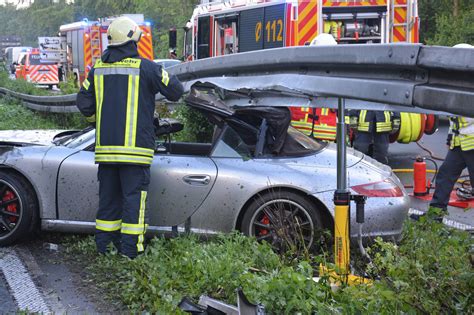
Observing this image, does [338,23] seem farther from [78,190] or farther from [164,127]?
[78,190]

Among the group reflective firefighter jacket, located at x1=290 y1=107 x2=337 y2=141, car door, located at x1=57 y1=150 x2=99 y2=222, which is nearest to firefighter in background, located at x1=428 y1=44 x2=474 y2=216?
reflective firefighter jacket, located at x1=290 y1=107 x2=337 y2=141

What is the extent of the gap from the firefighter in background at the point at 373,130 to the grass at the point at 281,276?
4.04 meters

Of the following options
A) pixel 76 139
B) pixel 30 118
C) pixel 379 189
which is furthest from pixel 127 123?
pixel 30 118

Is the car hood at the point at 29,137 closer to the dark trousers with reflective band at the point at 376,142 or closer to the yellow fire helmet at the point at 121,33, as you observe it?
the yellow fire helmet at the point at 121,33

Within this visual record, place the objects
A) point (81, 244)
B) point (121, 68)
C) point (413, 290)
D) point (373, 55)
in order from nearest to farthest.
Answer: point (373, 55), point (413, 290), point (121, 68), point (81, 244)

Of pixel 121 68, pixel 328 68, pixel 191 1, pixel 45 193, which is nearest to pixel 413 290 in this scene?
pixel 328 68

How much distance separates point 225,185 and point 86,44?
22.5 metres

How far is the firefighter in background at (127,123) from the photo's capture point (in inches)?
219

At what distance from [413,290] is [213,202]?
2.44 meters

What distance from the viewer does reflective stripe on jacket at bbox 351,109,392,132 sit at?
Answer: 10.0 meters

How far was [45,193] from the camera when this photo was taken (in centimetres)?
615

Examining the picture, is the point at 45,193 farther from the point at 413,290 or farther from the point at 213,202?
the point at 413,290

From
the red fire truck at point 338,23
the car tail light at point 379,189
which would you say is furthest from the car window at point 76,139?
the red fire truck at point 338,23

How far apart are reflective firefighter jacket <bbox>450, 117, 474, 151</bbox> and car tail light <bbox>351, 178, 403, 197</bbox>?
1.72 meters
